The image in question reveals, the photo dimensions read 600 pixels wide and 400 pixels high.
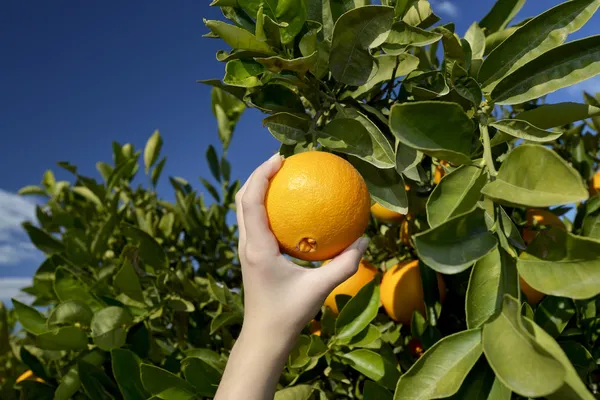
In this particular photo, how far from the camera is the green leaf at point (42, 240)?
6.26 feet

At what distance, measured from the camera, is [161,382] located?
3.58 ft

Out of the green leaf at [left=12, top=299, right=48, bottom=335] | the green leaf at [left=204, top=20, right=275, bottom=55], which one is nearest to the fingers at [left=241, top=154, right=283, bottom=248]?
the green leaf at [left=204, top=20, right=275, bottom=55]

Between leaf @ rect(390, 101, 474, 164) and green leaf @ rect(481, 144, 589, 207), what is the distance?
0.08 meters

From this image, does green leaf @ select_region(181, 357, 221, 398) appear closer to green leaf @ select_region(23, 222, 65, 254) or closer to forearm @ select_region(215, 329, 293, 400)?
forearm @ select_region(215, 329, 293, 400)

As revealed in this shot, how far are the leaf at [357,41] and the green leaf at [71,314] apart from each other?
3.06ft

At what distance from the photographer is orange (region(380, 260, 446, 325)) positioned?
117cm

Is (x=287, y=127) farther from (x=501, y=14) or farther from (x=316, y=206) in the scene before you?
(x=501, y=14)

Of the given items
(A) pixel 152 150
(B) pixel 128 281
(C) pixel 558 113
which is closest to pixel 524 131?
(C) pixel 558 113

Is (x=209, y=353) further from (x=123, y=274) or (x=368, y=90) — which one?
(x=368, y=90)

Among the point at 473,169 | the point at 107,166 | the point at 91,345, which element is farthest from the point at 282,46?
the point at 107,166

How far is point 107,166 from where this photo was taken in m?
2.26

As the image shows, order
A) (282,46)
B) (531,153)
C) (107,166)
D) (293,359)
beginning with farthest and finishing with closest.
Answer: (107,166) < (293,359) < (282,46) < (531,153)

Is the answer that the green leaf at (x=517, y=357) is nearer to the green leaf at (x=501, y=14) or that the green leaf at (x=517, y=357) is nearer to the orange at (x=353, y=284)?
the orange at (x=353, y=284)

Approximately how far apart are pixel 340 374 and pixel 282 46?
2.41 feet
